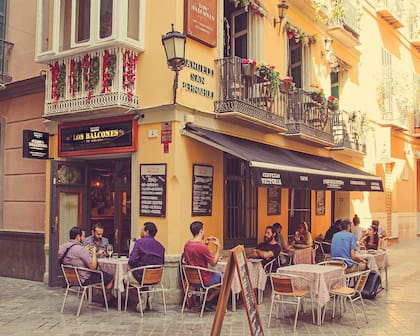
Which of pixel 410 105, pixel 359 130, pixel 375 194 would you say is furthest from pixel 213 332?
pixel 410 105

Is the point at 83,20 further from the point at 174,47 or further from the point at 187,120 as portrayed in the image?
the point at 187,120

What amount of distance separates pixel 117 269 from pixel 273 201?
5211 mm

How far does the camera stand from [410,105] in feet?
66.0

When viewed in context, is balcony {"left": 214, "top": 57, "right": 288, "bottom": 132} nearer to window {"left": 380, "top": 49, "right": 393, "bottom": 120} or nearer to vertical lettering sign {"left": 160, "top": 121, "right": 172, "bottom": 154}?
vertical lettering sign {"left": 160, "top": 121, "right": 172, "bottom": 154}

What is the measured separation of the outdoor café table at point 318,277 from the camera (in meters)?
7.48

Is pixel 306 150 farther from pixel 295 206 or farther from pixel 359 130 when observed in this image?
pixel 359 130

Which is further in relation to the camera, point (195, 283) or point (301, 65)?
point (301, 65)

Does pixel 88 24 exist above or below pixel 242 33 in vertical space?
below

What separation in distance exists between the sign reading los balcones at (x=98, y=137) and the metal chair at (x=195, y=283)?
2683 millimetres

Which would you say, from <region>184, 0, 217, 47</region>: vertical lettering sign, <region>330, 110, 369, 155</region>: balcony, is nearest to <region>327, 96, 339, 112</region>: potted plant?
<region>330, 110, 369, 155</region>: balcony

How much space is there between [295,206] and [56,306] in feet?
23.5

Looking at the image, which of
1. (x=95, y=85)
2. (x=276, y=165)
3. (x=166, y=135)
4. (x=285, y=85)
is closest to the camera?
(x=166, y=135)

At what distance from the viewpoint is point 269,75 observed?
1088 cm

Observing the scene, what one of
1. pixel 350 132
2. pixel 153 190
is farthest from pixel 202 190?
pixel 350 132
